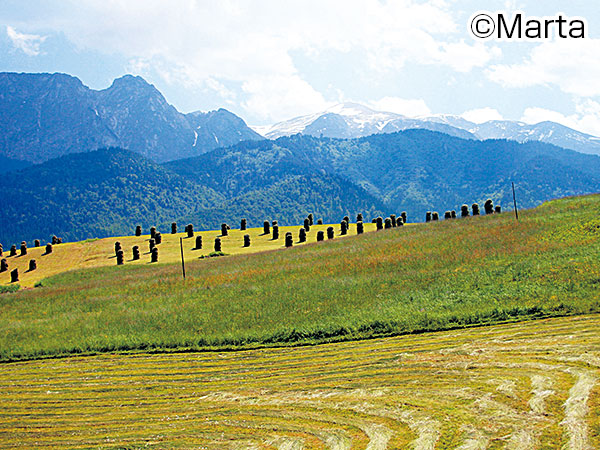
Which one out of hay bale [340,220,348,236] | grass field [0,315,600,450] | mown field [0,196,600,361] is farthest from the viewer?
hay bale [340,220,348,236]

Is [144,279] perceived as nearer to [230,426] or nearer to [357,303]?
[357,303]

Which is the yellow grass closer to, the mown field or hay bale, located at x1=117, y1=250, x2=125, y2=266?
hay bale, located at x1=117, y1=250, x2=125, y2=266

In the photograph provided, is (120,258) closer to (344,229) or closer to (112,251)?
(112,251)

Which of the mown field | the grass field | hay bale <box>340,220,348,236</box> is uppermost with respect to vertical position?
hay bale <box>340,220,348,236</box>

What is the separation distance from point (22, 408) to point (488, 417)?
1220 centimetres

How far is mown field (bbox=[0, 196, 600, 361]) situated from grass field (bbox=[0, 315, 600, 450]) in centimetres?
182

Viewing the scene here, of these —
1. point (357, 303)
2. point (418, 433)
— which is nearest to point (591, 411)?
point (418, 433)

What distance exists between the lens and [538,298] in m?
18.8

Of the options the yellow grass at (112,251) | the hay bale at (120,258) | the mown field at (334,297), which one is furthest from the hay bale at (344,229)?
the hay bale at (120,258)

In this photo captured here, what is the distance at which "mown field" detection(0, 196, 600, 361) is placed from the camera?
19094 mm

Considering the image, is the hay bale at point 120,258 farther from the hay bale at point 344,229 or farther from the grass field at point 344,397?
the grass field at point 344,397

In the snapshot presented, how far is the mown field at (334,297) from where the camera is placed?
19094mm

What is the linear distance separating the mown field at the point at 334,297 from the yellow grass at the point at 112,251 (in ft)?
45.8

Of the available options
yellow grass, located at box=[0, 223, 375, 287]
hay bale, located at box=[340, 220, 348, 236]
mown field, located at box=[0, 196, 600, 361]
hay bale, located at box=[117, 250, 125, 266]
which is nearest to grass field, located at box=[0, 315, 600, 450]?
mown field, located at box=[0, 196, 600, 361]
